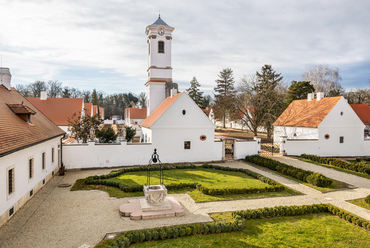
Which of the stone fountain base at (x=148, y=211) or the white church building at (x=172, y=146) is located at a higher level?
the white church building at (x=172, y=146)

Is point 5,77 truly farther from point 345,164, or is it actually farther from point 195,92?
point 195,92

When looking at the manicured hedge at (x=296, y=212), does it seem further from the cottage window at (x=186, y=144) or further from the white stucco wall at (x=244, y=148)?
the white stucco wall at (x=244, y=148)

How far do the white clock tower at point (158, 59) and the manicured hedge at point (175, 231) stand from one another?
82.0 feet

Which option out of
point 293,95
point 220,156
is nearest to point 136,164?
point 220,156

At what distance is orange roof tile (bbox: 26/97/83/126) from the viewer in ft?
108

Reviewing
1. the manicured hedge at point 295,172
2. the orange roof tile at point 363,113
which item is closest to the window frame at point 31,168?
the manicured hedge at point 295,172

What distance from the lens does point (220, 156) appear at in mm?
24625

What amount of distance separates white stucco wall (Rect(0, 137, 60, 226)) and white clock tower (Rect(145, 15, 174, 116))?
57.6ft

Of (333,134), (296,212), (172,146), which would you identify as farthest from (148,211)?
(333,134)

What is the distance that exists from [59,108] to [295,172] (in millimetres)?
31692

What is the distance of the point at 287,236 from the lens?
9500 mm

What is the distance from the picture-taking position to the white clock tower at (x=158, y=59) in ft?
105

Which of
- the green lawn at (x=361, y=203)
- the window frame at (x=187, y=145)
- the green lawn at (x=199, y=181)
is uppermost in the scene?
the window frame at (x=187, y=145)

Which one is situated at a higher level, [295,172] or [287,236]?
[295,172]
